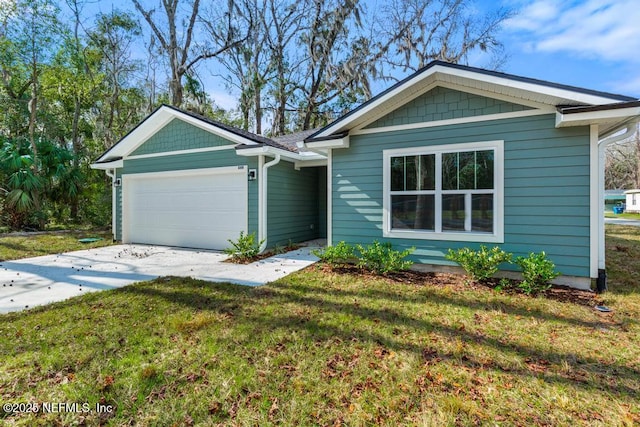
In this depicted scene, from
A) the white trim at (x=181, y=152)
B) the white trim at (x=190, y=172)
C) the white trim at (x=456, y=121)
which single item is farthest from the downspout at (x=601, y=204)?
the white trim at (x=181, y=152)

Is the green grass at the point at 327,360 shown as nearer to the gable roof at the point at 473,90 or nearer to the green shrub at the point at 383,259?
the green shrub at the point at 383,259

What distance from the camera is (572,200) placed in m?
4.70

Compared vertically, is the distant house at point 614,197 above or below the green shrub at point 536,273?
above

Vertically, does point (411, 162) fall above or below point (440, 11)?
below

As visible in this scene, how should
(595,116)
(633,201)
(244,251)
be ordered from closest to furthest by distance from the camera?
(595,116) → (244,251) → (633,201)

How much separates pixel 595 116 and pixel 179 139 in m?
9.06

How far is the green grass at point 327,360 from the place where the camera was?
2.17 metres

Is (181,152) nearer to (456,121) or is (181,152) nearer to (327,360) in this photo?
(456,121)

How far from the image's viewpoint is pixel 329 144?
20.8 ft

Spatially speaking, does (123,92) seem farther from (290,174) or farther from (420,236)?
(420,236)

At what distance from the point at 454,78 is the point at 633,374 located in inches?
178

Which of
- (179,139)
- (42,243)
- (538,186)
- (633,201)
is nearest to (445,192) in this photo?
(538,186)

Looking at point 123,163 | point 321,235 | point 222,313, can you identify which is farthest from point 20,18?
point 222,313

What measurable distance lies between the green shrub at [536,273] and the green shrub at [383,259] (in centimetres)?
170
